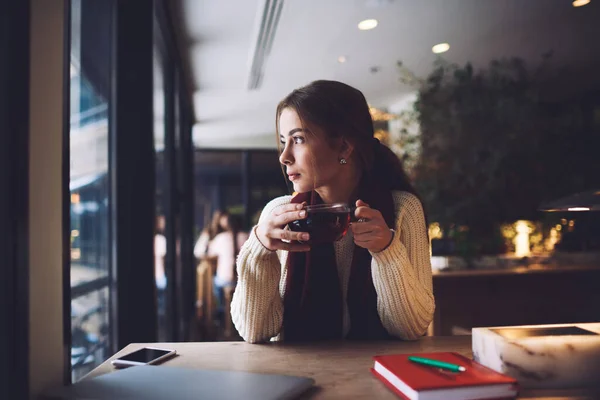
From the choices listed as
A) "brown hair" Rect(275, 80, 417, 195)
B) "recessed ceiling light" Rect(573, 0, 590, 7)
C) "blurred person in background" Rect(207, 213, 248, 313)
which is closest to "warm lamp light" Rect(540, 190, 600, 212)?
"brown hair" Rect(275, 80, 417, 195)

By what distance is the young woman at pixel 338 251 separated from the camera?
130 centimetres

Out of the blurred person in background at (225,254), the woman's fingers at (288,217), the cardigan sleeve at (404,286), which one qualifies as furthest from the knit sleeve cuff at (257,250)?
the blurred person in background at (225,254)

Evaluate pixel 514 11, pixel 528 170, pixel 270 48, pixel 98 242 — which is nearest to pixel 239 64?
pixel 270 48

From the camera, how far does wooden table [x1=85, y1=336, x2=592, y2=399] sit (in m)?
0.86

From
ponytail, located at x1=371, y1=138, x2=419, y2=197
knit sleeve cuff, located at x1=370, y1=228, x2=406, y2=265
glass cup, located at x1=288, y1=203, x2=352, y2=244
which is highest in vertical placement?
ponytail, located at x1=371, y1=138, x2=419, y2=197

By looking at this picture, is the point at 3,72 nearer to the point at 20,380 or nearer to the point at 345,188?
the point at 20,380

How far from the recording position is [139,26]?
222cm

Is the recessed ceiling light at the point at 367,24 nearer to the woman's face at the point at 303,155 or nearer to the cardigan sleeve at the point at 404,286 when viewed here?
the woman's face at the point at 303,155

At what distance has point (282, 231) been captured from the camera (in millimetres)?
1153

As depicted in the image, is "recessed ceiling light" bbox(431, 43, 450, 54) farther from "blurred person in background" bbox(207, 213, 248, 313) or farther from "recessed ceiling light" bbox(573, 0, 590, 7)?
"blurred person in background" bbox(207, 213, 248, 313)

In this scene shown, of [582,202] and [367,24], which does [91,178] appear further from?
[367,24]

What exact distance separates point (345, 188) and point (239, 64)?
136 inches

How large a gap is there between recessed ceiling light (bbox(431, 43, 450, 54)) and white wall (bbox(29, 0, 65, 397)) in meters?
3.97

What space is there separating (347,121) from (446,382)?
894 millimetres
